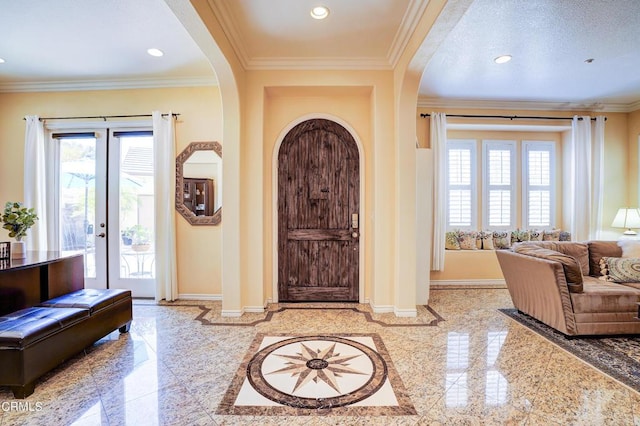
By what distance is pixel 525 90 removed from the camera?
14.4 ft

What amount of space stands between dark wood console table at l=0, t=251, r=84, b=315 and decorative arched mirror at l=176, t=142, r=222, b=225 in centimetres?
134

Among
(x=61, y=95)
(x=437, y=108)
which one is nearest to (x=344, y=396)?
(x=437, y=108)

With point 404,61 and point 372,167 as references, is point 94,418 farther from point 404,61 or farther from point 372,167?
point 404,61

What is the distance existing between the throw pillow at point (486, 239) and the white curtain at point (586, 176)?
131 cm

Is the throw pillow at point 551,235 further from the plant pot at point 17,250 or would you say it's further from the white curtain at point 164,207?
the plant pot at point 17,250

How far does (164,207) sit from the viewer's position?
3984 millimetres

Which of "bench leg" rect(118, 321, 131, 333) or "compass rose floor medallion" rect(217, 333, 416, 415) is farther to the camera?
"bench leg" rect(118, 321, 131, 333)

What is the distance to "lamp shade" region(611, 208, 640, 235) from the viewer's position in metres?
4.48

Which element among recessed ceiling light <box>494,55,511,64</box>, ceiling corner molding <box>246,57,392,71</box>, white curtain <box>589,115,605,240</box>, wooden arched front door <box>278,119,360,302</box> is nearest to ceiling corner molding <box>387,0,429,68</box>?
ceiling corner molding <box>246,57,392,71</box>

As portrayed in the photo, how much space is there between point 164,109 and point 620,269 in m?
5.93

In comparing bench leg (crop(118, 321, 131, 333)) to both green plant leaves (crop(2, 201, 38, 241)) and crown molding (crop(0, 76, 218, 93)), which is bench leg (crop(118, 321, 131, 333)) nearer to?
green plant leaves (crop(2, 201, 38, 241))

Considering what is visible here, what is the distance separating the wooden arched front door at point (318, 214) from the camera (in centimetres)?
389

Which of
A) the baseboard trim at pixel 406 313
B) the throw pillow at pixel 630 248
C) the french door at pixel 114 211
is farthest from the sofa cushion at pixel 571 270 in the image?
the french door at pixel 114 211

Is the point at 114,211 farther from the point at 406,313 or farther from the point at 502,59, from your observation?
the point at 502,59
